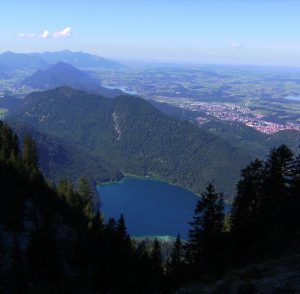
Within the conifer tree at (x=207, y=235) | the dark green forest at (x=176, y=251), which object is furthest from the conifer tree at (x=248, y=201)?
the conifer tree at (x=207, y=235)

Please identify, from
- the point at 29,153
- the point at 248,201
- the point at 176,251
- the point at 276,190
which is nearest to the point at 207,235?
the point at 248,201

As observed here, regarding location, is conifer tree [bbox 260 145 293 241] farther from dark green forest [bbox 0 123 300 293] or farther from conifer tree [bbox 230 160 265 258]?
conifer tree [bbox 230 160 265 258]

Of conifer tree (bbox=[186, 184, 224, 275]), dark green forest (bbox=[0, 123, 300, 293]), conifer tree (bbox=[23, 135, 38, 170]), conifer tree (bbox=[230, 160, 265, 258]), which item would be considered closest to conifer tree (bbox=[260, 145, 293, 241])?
dark green forest (bbox=[0, 123, 300, 293])

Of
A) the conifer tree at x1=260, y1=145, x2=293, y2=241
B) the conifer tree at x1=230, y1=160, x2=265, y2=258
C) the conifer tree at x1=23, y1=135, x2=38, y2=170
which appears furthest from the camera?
the conifer tree at x1=23, y1=135, x2=38, y2=170

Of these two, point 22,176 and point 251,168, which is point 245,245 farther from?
point 22,176

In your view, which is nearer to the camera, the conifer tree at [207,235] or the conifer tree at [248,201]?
the conifer tree at [207,235]

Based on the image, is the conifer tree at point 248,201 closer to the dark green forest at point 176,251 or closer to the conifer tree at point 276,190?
the dark green forest at point 176,251

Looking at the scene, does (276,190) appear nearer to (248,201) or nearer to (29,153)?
(248,201)

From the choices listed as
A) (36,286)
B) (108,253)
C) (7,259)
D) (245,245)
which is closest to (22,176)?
(108,253)
